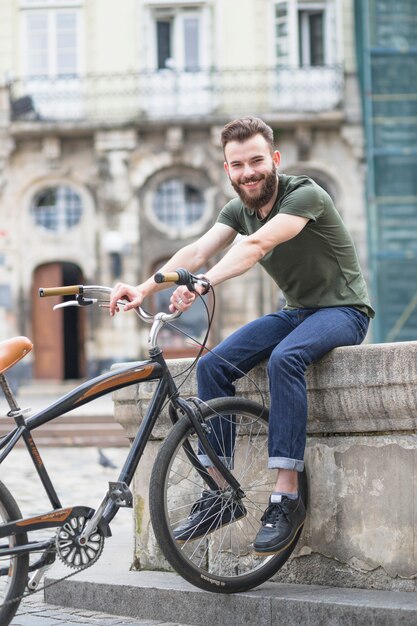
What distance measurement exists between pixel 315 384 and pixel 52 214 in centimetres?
2431

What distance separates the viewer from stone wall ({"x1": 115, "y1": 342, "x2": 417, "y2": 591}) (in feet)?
14.5

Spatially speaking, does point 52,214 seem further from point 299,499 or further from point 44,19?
point 299,499

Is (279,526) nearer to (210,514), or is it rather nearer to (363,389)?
(210,514)

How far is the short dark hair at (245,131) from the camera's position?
4.71 meters

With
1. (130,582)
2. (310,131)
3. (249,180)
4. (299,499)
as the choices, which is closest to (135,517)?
(130,582)

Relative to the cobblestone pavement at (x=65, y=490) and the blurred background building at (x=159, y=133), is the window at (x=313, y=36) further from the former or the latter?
the cobblestone pavement at (x=65, y=490)

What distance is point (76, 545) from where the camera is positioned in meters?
4.30

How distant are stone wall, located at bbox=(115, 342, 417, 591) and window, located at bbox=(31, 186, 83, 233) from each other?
23983 millimetres

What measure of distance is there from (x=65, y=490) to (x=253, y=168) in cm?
587

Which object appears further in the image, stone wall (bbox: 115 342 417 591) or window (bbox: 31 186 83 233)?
window (bbox: 31 186 83 233)

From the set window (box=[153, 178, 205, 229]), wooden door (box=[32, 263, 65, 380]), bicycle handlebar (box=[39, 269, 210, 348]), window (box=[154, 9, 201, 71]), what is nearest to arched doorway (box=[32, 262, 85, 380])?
wooden door (box=[32, 263, 65, 380])

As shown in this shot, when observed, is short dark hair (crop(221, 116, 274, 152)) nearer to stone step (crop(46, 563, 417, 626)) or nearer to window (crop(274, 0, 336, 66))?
stone step (crop(46, 563, 417, 626))

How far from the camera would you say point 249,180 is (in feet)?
15.5

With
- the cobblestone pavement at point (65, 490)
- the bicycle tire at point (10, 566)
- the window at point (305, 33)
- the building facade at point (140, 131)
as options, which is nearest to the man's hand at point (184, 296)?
the bicycle tire at point (10, 566)
